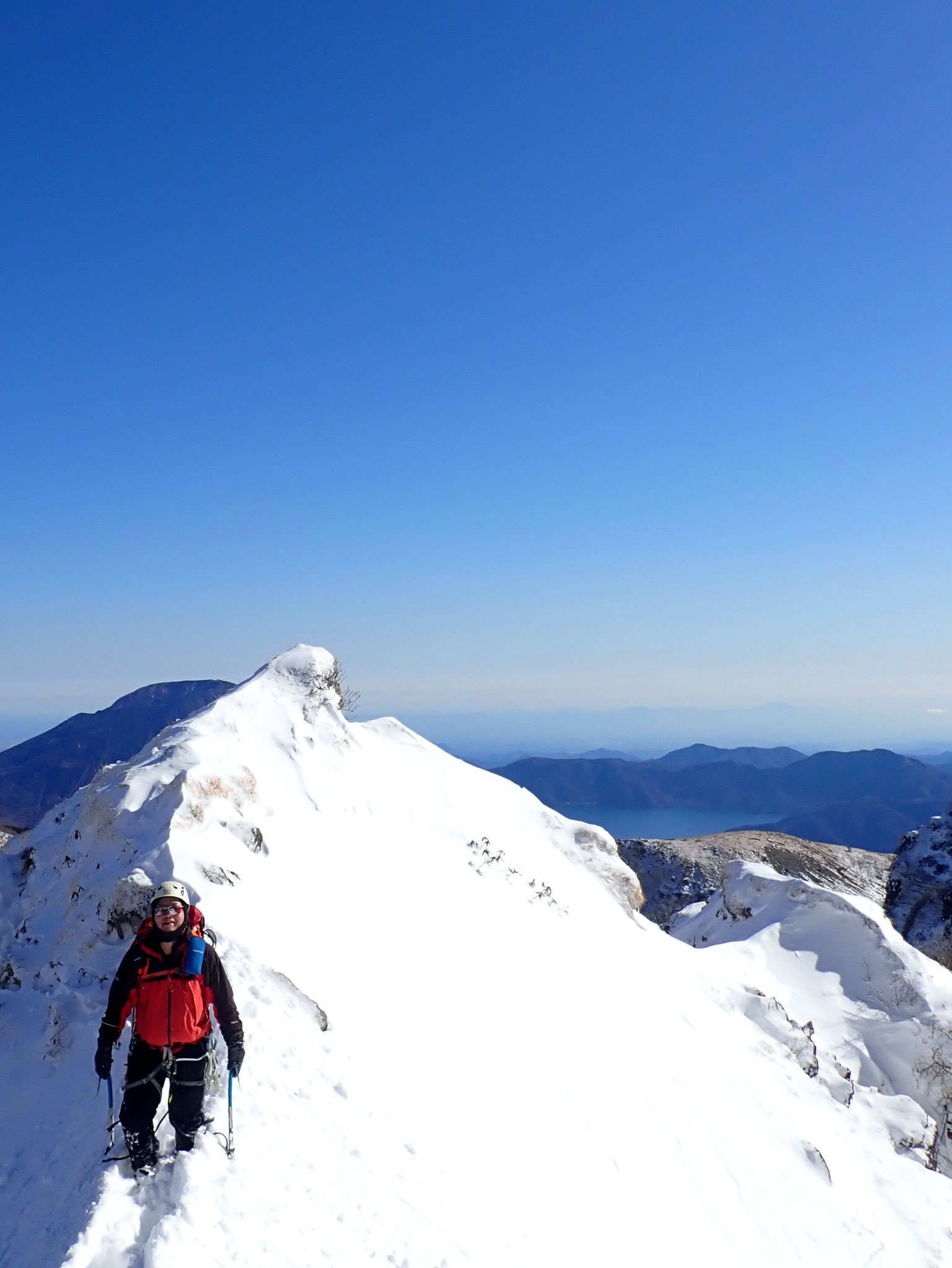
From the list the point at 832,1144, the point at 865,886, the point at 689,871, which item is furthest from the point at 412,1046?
the point at 865,886

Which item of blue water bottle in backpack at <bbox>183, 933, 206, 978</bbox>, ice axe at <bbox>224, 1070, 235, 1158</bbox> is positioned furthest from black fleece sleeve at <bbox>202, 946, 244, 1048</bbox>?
ice axe at <bbox>224, 1070, 235, 1158</bbox>

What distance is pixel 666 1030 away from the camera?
1745cm

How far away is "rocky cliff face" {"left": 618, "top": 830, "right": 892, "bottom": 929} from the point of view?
6438 centimetres

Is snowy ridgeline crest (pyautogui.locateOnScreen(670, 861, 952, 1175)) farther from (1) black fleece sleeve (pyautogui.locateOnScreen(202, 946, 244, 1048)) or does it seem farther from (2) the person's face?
(2) the person's face

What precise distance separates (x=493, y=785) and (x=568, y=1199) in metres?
17.4

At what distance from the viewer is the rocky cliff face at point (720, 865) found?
211 feet

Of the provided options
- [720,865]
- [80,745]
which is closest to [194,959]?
[720,865]

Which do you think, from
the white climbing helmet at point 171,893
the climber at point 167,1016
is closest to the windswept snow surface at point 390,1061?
the climber at point 167,1016

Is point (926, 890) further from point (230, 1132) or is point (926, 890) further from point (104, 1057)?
point (104, 1057)

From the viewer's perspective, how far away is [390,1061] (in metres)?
10.3

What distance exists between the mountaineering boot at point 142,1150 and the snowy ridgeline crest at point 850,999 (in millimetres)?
20318

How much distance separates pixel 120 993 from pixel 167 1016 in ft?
1.81

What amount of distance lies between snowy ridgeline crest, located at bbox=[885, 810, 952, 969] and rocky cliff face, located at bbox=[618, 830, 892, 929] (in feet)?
59.6

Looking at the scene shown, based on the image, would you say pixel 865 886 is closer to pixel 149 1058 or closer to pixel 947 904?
pixel 947 904
